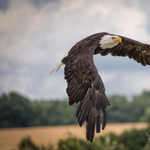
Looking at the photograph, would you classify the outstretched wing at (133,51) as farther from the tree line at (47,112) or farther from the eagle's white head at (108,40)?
the tree line at (47,112)

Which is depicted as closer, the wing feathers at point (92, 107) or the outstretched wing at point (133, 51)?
the wing feathers at point (92, 107)

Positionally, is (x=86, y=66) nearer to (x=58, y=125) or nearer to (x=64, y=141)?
(x=64, y=141)

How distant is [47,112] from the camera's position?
4341 cm

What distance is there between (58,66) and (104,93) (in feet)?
5.08

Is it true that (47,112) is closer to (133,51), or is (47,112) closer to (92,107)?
(133,51)

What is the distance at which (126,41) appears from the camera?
8492 mm

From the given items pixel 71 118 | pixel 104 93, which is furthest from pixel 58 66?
pixel 71 118

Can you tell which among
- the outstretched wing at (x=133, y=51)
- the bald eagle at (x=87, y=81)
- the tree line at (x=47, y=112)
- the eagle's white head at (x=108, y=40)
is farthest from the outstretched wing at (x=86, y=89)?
the tree line at (x=47, y=112)

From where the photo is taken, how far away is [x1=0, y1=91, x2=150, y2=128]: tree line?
39906 mm

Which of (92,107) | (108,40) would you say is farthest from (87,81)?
(108,40)

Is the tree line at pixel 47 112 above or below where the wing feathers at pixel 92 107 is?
below

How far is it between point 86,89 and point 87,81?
6.5 inches

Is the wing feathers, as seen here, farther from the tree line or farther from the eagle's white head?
the tree line

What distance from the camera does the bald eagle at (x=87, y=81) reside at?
5.90 meters
